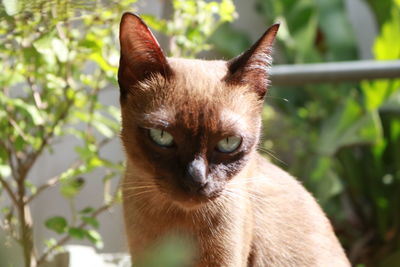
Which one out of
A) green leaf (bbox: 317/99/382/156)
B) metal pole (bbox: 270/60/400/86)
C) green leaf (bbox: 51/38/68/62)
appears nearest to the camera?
green leaf (bbox: 51/38/68/62)

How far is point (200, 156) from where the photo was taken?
1.05 metres

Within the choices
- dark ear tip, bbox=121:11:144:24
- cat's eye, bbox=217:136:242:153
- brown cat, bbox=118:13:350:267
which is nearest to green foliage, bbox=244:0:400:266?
brown cat, bbox=118:13:350:267

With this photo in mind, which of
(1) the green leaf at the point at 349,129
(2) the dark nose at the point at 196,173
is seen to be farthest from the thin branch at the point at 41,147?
(1) the green leaf at the point at 349,129

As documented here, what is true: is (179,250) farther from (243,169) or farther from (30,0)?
(243,169)

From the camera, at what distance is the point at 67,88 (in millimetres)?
1523

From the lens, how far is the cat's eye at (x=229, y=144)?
1.08 m

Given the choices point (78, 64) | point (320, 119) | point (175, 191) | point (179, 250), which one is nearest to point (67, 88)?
point (78, 64)

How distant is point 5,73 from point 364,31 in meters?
3.23

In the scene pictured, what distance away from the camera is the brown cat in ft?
3.47

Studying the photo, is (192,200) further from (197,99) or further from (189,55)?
(189,55)

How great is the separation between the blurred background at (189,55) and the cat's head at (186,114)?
6.2 inches

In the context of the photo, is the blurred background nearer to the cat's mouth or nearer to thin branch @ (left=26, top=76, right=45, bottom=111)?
thin branch @ (left=26, top=76, right=45, bottom=111)

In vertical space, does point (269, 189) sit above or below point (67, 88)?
below

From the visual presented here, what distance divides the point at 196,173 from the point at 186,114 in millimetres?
115
